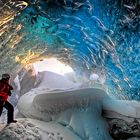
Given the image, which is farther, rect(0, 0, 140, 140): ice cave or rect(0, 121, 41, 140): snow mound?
rect(0, 0, 140, 140): ice cave

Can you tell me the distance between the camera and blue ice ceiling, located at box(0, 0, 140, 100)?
8.15 meters

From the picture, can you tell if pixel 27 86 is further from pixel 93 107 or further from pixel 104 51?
pixel 93 107

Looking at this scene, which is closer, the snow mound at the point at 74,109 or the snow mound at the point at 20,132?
the snow mound at the point at 20,132

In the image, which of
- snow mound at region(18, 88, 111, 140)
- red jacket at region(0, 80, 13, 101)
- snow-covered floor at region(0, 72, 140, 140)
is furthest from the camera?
snow mound at region(18, 88, 111, 140)

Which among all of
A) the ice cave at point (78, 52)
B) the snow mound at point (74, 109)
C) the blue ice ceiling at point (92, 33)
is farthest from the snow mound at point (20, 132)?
the blue ice ceiling at point (92, 33)

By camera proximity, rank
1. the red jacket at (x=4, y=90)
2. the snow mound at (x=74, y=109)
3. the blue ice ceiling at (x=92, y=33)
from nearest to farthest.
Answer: the red jacket at (x=4, y=90) → the snow mound at (x=74, y=109) → the blue ice ceiling at (x=92, y=33)

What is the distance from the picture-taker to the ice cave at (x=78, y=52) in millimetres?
7258

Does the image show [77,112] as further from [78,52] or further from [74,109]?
[78,52]

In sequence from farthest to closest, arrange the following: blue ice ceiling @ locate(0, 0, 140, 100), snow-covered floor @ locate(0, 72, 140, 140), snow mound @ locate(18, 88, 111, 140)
Result: 1. blue ice ceiling @ locate(0, 0, 140, 100)
2. snow mound @ locate(18, 88, 111, 140)
3. snow-covered floor @ locate(0, 72, 140, 140)

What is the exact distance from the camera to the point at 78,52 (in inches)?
485

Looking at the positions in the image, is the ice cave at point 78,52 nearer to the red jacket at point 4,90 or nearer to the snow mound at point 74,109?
the snow mound at point 74,109

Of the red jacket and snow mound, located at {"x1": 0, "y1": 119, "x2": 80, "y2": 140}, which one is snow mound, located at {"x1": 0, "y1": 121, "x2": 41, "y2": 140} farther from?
the red jacket

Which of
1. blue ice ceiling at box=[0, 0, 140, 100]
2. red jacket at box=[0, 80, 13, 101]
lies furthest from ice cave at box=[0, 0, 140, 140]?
Result: red jacket at box=[0, 80, 13, 101]

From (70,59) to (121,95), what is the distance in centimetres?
296
